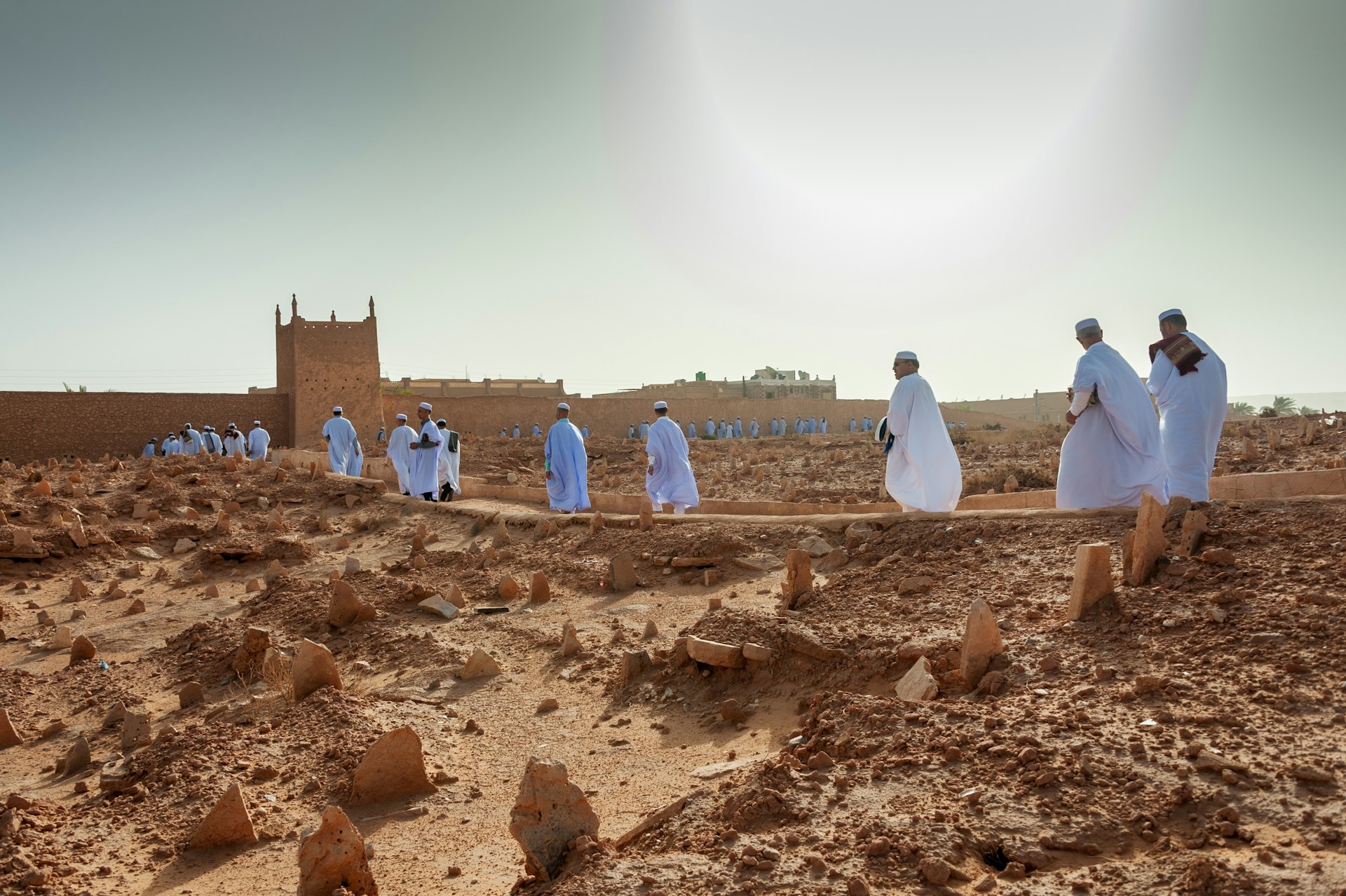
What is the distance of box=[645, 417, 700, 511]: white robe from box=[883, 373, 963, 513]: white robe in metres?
4.09

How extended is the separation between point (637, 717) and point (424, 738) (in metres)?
1.17

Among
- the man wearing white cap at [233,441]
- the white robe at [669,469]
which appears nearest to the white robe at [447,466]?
the white robe at [669,469]

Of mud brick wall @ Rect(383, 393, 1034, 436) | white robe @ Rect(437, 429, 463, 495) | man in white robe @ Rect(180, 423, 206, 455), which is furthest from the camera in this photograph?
mud brick wall @ Rect(383, 393, 1034, 436)

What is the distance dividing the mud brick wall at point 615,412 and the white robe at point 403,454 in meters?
17.7

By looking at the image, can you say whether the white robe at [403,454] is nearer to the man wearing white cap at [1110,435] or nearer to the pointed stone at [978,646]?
the man wearing white cap at [1110,435]

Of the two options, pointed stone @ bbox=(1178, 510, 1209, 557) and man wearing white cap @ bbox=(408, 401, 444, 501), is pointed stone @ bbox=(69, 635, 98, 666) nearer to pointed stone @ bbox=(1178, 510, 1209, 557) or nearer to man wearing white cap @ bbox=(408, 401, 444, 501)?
man wearing white cap @ bbox=(408, 401, 444, 501)

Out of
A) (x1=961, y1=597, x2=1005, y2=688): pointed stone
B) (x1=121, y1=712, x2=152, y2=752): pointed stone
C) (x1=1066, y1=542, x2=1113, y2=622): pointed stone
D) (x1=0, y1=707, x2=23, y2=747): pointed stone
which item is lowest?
(x1=0, y1=707, x2=23, y2=747): pointed stone

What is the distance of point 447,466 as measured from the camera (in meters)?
14.6

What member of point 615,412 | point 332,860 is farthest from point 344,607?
point 615,412

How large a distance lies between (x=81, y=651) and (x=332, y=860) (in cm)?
577

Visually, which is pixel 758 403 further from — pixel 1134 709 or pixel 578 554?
pixel 1134 709

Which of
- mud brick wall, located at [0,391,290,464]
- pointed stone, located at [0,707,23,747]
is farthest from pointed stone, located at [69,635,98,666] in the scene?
mud brick wall, located at [0,391,290,464]

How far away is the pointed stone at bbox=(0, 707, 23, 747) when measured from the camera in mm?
5996

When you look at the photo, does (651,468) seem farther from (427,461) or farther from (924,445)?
(924,445)
